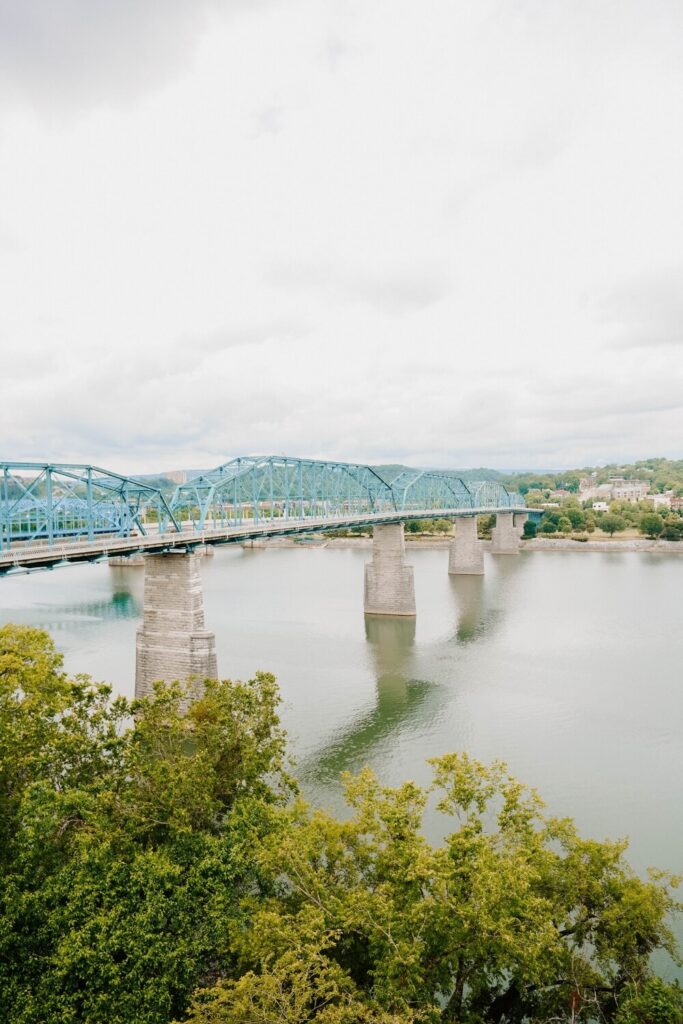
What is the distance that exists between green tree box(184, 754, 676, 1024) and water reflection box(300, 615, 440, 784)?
7373mm

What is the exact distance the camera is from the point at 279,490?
4062 cm

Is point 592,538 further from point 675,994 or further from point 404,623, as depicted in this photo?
point 675,994

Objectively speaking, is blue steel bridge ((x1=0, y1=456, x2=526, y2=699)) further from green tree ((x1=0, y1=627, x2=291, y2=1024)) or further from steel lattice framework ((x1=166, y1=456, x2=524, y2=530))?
green tree ((x1=0, y1=627, x2=291, y2=1024))

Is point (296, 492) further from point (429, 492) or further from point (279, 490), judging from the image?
point (429, 492)

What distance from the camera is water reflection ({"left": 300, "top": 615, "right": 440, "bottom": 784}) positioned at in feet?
53.4

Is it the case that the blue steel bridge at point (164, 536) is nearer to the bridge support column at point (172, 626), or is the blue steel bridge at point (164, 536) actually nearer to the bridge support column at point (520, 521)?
the bridge support column at point (172, 626)

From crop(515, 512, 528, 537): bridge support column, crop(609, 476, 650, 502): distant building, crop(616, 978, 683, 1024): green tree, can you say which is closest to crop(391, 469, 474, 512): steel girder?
crop(515, 512, 528, 537): bridge support column

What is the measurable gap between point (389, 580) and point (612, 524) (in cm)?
4796

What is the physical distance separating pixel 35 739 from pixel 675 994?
8.86 m

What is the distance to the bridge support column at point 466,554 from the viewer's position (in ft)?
168

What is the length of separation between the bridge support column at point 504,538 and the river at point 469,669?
16903 mm

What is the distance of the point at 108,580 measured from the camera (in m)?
49.8

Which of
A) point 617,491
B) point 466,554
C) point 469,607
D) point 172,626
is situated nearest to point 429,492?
point 466,554

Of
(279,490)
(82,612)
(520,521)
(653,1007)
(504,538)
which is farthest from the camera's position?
(520,521)
